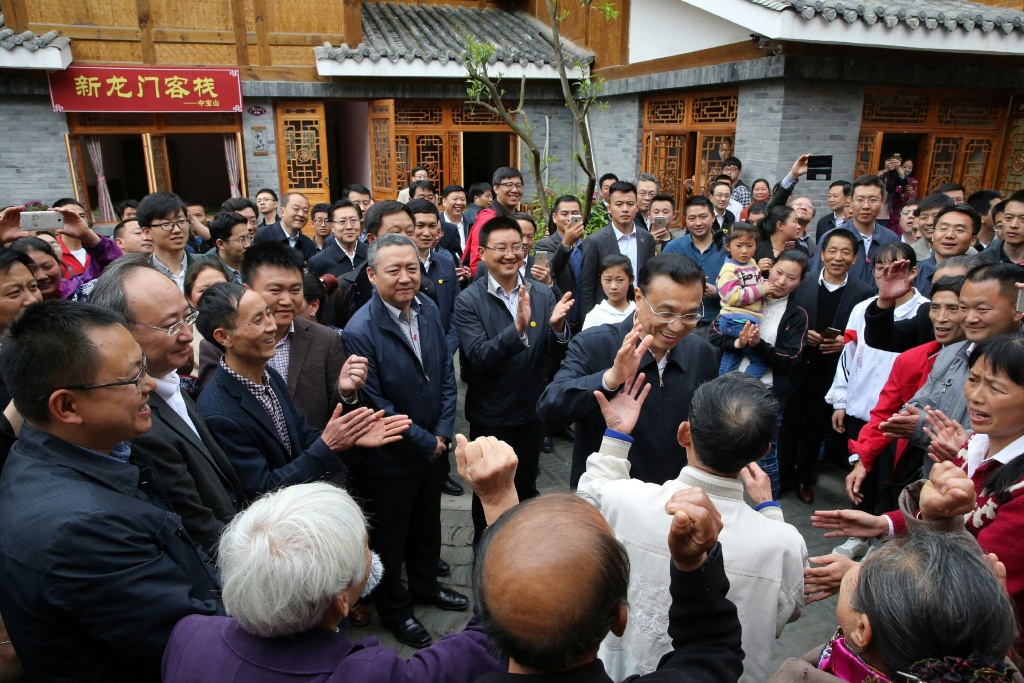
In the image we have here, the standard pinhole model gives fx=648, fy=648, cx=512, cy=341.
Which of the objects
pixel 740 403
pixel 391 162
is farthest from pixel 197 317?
pixel 391 162

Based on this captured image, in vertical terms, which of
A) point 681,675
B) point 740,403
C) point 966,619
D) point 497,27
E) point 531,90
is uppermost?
point 497,27

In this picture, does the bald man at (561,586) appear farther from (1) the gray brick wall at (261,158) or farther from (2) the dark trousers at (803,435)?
(1) the gray brick wall at (261,158)

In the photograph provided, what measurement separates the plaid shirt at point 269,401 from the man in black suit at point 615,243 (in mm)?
3073

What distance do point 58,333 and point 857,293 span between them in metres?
4.42

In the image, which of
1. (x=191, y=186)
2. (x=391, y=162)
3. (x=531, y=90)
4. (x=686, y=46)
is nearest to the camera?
(x=686, y=46)

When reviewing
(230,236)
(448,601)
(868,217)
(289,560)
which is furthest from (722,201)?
(289,560)

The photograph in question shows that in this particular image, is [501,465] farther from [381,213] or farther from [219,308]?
[381,213]

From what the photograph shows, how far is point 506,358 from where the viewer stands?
3.49 metres

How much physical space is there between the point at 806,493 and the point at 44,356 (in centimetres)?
451

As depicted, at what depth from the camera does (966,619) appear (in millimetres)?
1259

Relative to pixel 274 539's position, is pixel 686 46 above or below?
above

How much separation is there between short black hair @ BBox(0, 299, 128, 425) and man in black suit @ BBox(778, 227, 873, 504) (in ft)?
13.2

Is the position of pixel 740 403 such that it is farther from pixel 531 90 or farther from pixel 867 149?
pixel 531 90

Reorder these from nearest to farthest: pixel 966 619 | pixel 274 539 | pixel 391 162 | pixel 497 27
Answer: pixel 966 619 < pixel 274 539 < pixel 391 162 < pixel 497 27
